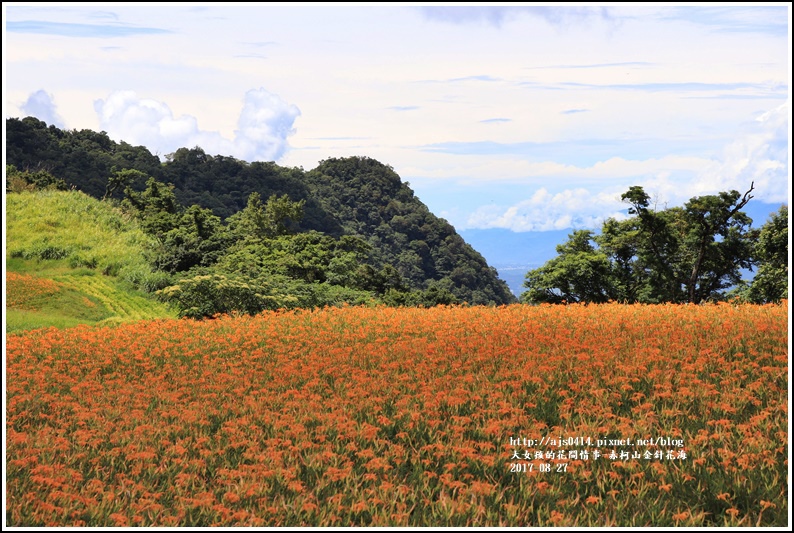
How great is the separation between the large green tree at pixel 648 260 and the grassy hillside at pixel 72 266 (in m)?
15.8

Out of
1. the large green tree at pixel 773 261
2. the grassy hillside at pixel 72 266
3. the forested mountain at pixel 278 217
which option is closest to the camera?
the grassy hillside at pixel 72 266

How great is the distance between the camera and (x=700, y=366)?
8.97m

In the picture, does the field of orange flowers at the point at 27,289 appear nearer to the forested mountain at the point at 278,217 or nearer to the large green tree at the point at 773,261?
the forested mountain at the point at 278,217

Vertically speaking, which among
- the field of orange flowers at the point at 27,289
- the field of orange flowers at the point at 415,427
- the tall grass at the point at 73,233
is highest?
the tall grass at the point at 73,233

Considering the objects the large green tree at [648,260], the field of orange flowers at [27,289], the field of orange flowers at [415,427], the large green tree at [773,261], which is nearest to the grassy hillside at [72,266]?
the field of orange flowers at [27,289]

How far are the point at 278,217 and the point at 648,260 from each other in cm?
1790

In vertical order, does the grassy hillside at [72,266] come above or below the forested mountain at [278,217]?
below

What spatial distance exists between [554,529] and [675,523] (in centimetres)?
123

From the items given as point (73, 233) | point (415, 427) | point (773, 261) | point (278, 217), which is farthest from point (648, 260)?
point (415, 427)

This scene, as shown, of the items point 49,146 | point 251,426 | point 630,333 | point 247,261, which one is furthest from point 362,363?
point 49,146

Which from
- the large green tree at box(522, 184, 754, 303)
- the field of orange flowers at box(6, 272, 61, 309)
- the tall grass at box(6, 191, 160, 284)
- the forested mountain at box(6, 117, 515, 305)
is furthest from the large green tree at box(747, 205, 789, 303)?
the field of orange flowers at box(6, 272, 61, 309)

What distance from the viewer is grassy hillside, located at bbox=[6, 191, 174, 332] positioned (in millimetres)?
A: 16656

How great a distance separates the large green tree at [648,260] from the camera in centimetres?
3006

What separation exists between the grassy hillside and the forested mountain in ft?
4.48
